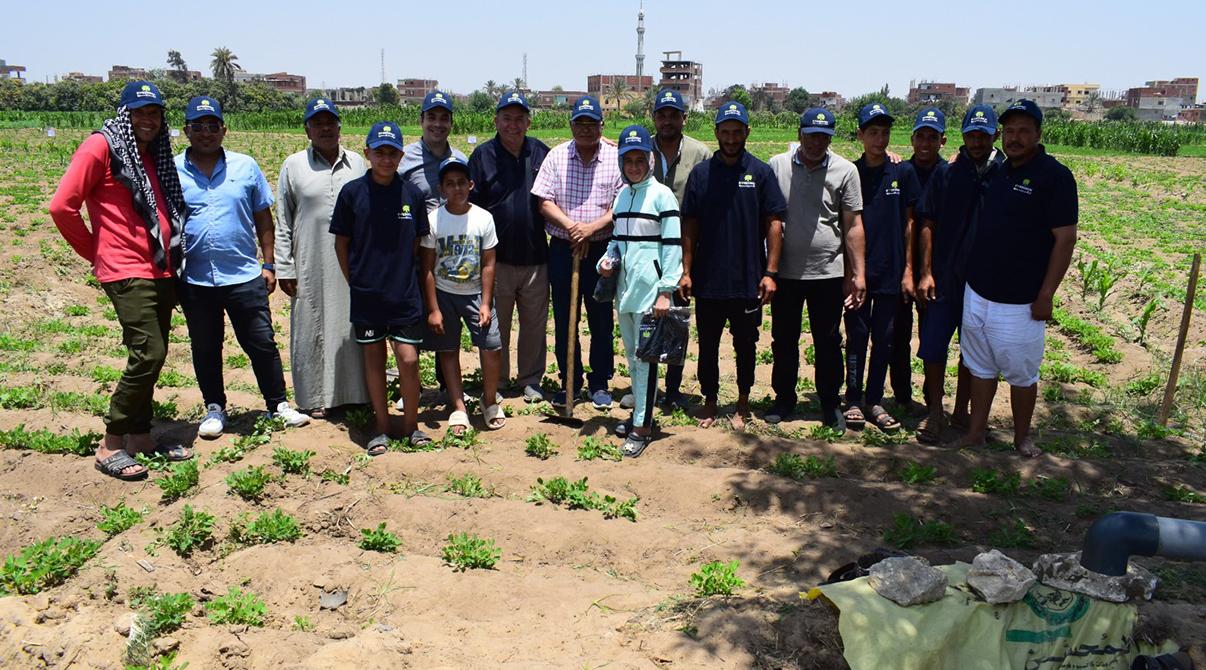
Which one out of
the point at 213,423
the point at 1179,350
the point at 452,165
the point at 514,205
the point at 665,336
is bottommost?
the point at 213,423

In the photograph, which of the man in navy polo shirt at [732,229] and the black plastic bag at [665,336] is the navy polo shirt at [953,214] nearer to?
the man in navy polo shirt at [732,229]

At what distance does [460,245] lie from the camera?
595 cm

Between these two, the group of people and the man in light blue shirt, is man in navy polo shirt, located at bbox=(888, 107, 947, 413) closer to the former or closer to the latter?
the group of people

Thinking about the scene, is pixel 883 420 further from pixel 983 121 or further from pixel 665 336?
pixel 983 121

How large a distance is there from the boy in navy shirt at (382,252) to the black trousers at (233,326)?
0.69 meters

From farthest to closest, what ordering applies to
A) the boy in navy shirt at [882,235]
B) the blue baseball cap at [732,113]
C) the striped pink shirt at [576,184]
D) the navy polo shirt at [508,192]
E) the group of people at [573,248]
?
the navy polo shirt at [508,192], the striped pink shirt at [576,184], the boy in navy shirt at [882,235], the blue baseball cap at [732,113], the group of people at [573,248]

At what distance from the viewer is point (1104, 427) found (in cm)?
670

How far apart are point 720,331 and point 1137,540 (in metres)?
3.23

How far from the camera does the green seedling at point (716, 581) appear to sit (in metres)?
4.04

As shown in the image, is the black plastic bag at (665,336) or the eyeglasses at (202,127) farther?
the black plastic bag at (665,336)

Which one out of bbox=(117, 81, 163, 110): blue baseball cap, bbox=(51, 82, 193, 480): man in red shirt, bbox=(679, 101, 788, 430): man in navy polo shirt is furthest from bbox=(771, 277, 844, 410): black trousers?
bbox=(117, 81, 163, 110): blue baseball cap

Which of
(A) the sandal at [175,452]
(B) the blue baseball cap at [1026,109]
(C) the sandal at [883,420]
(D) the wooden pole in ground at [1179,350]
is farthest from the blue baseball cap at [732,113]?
(A) the sandal at [175,452]

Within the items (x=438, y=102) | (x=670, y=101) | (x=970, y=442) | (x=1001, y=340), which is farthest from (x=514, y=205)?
(x=970, y=442)

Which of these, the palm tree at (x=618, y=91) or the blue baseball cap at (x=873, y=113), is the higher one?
the palm tree at (x=618, y=91)
